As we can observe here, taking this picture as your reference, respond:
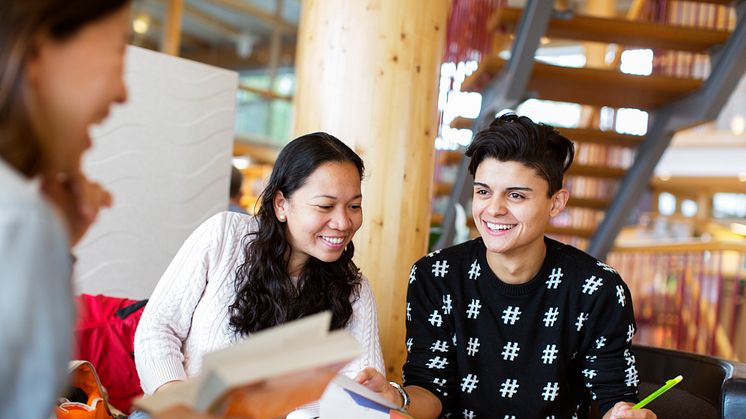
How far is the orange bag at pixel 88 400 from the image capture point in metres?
1.89

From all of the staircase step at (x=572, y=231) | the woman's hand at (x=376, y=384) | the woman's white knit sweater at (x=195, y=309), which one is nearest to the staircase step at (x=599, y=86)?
the staircase step at (x=572, y=231)

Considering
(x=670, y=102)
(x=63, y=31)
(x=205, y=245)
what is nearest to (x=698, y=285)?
(x=670, y=102)

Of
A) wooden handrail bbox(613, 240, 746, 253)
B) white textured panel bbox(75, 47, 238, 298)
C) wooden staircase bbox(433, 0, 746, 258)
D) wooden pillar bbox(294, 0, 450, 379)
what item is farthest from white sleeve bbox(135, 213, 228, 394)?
wooden handrail bbox(613, 240, 746, 253)

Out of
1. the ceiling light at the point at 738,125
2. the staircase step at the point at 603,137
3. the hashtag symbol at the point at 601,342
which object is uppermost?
the ceiling light at the point at 738,125

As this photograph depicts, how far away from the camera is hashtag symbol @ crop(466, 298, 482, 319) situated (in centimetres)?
213

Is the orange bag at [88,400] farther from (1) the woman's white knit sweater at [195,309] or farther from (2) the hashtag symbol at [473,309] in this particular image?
(2) the hashtag symbol at [473,309]

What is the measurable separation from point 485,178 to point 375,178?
2.20ft

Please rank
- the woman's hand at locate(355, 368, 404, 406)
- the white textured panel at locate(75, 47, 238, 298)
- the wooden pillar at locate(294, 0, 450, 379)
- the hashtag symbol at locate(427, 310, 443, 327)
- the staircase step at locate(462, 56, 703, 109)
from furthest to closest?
the staircase step at locate(462, 56, 703, 109) → the white textured panel at locate(75, 47, 238, 298) → the wooden pillar at locate(294, 0, 450, 379) → the hashtag symbol at locate(427, 310, 443, 327) → the woman's hand at locate(355, 368, 404, 406)

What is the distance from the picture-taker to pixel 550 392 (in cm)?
206

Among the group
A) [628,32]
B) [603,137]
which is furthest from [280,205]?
[603,137]

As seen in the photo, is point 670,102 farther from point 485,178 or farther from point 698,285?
point 485,178

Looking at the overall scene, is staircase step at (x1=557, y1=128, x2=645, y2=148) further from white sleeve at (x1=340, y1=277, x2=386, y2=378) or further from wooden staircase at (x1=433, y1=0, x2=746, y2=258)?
white sleeve at (x1=340, y1=277, x2=386, y2=378)

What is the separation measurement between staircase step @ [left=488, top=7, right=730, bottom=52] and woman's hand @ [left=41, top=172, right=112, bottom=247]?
3.29 meters

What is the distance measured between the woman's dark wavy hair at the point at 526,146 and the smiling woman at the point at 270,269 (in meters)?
0.35
